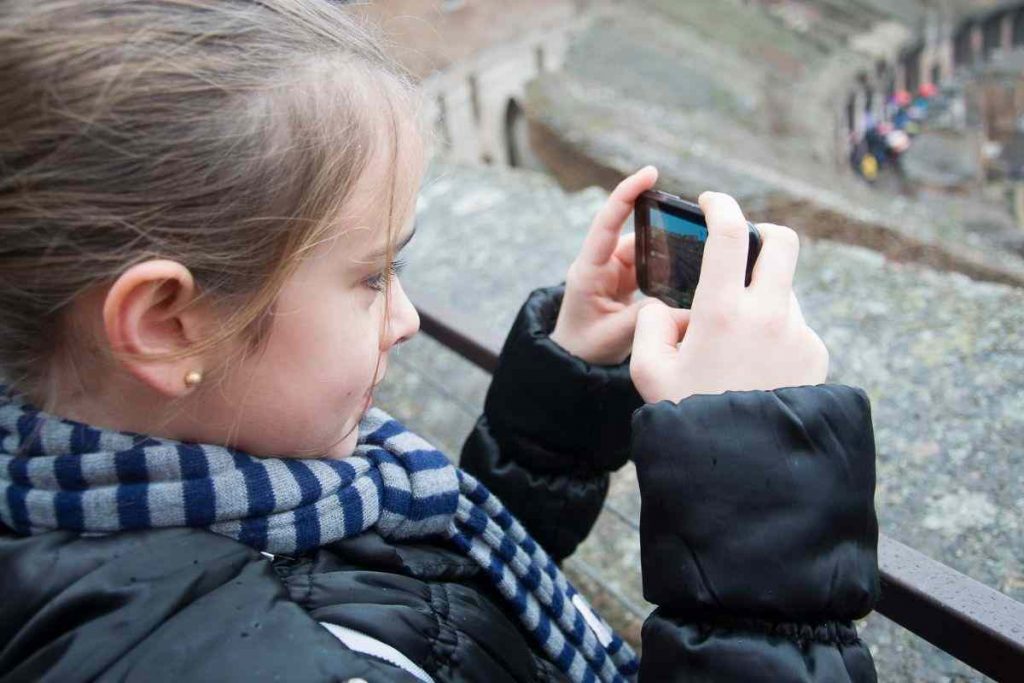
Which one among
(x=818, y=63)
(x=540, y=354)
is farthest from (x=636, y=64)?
(x=540, y=354)

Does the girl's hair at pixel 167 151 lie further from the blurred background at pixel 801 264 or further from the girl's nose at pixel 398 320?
the blurred background at pixel 801 264

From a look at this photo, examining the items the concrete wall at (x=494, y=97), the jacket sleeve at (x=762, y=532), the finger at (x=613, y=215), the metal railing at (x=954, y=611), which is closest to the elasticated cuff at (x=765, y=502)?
the jacket sleeve at (x=762, y=532)

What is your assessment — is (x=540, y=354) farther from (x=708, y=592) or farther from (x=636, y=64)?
(x=636, y=64)

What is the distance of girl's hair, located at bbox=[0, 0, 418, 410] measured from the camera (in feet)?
2.11

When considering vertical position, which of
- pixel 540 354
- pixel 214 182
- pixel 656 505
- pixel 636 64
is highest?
pixel 214 182

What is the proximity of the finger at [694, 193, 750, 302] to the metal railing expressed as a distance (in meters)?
0.42

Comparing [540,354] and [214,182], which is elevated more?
[214,182]

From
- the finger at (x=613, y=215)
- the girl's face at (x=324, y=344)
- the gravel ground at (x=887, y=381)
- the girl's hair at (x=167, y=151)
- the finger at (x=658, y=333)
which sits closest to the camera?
the girl's hair at (x=167, y=151)

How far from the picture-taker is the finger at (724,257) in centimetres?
86

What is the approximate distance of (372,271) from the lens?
79 centimetres

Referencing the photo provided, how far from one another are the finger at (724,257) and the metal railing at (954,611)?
42cm

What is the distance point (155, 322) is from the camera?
712 millimetres

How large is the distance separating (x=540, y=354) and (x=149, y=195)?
606mm

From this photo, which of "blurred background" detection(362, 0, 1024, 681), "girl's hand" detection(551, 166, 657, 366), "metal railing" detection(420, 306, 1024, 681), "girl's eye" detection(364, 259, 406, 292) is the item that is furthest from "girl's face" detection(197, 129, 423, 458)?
"metal railing" detection(420, 306, 1024, 681)
